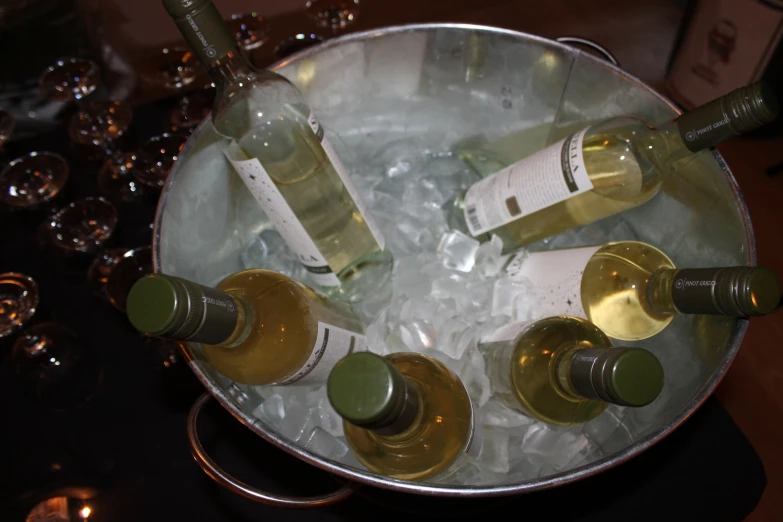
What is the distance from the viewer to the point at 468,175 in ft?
3.21

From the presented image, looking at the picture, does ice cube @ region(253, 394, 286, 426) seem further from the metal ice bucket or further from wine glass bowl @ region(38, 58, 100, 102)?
wine glass bowl @ region(38, 58, 100, 102)

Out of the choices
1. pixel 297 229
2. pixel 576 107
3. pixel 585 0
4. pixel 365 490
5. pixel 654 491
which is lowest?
pixel 654 491

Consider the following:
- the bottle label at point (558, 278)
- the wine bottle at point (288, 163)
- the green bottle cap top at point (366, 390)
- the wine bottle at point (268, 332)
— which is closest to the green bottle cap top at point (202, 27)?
the wine bottle at point (288, 163)

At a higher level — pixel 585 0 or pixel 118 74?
pixel 118 74

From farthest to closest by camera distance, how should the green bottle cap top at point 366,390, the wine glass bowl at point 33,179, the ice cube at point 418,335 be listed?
the wine glass bowl at point 33,179
the ice cube at point 418,335
the green bottle cap top at point 366,390

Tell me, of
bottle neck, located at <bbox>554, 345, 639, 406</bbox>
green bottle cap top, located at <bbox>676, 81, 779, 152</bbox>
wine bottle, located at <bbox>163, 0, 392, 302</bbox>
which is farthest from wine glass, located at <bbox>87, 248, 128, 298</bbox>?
green bottle cap top, located at <bbox>676, 81, 779, 152</bbox>

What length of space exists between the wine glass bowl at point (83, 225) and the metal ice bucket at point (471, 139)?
0.31 metres

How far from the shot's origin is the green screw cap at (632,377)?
44cm

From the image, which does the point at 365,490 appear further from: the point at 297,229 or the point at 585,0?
the point at 585,0

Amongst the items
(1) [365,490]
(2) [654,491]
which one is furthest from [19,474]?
(2) [654,491]

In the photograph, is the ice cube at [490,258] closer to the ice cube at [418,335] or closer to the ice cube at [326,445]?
the ice cube at [418,335]

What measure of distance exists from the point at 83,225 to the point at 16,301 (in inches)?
6.8

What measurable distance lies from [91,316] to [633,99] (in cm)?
93

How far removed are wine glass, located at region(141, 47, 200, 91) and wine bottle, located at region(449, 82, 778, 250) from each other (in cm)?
64
